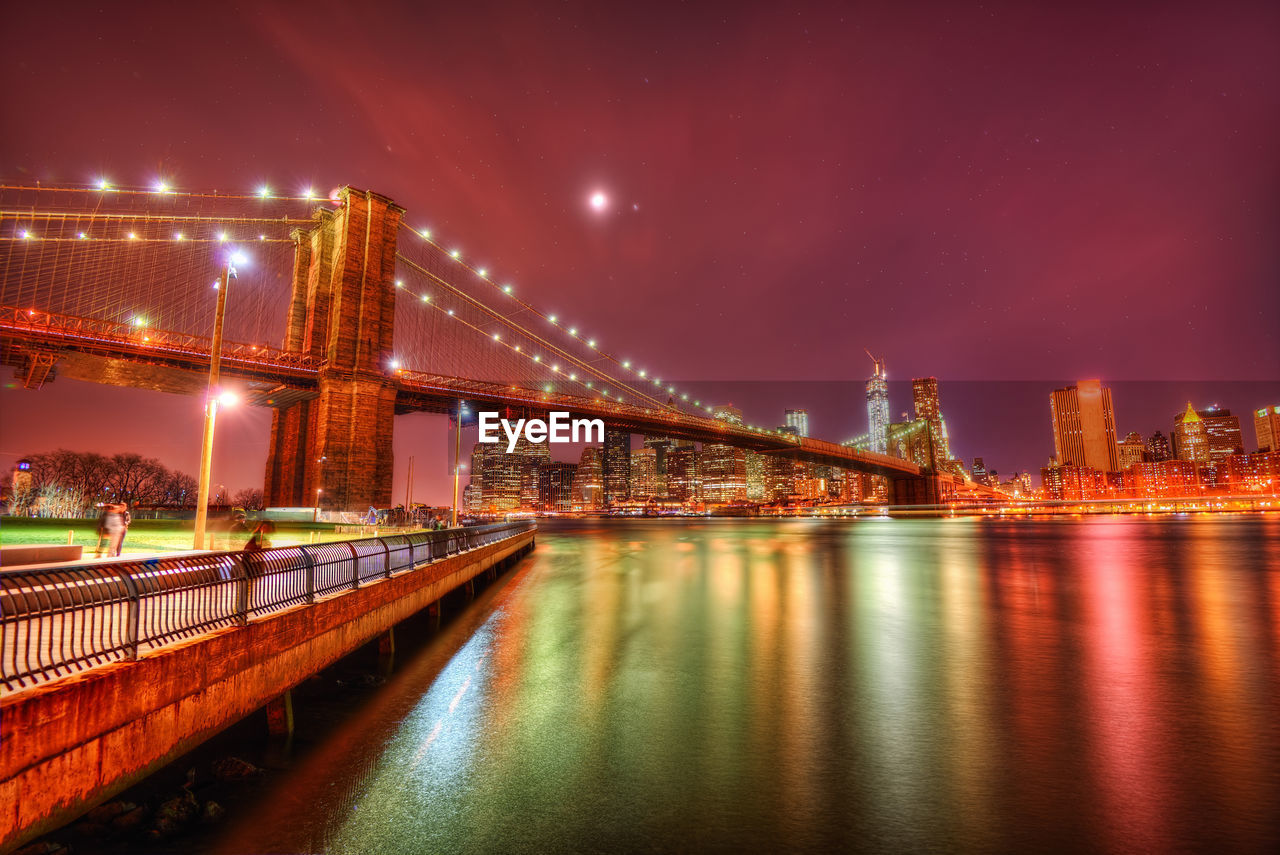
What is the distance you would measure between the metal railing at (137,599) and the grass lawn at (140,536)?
920cm

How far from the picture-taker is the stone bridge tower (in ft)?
125

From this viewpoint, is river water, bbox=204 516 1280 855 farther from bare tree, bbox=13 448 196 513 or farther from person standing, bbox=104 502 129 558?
bare tree, bbox=13 448 196 513

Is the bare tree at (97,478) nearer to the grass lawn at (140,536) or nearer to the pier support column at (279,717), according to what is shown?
the grass lawn at (140,536)

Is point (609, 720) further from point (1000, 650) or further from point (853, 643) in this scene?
point (1000, 650)

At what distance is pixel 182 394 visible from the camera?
5272 cm

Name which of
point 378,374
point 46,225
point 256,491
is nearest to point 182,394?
point 46,225

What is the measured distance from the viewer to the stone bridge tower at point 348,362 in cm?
3806

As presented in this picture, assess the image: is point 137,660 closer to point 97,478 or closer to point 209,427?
point 209,427

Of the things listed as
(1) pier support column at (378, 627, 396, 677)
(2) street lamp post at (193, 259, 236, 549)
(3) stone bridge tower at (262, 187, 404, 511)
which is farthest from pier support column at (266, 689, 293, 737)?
(3) stone bridge tower at (262, 187, 404, 511)

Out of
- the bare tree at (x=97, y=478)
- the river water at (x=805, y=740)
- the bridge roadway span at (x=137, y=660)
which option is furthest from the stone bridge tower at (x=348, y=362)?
the bare tree at (x=97, y=478)

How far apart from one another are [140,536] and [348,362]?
18527 millimetres

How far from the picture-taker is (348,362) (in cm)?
4016

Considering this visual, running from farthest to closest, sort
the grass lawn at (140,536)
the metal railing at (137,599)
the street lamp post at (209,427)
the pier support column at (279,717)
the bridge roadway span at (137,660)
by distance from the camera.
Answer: the grass lawn at (140,536)
the street lamp post at (209,427)
the pier support column at (279,717)
the metal railing at (137,599)
the bridge roadway span at (137,660)

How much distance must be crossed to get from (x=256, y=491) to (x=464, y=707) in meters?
135
